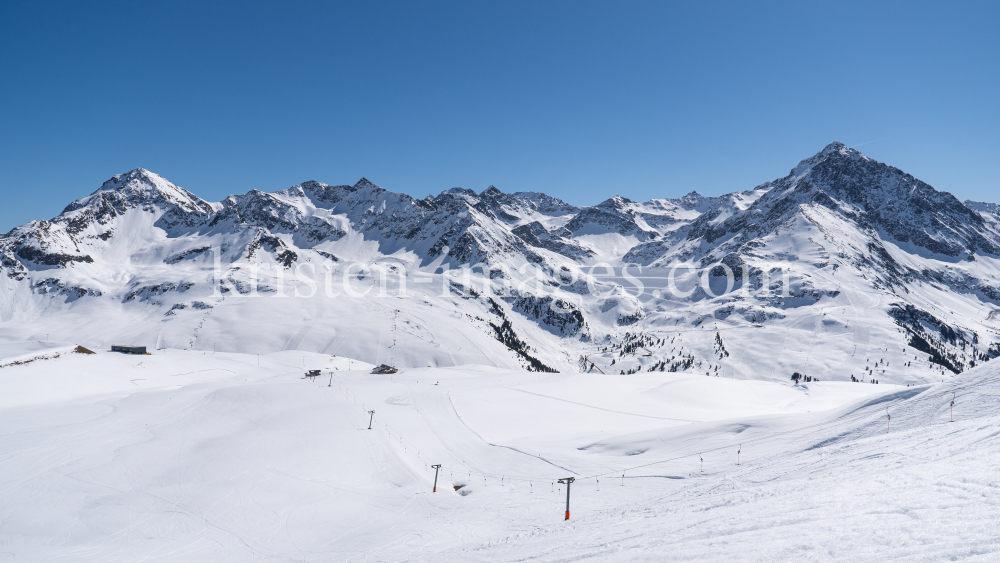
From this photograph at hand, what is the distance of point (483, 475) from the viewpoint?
3372 cm

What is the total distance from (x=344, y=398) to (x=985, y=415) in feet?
184

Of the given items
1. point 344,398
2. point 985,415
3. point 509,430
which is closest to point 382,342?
point 344,398

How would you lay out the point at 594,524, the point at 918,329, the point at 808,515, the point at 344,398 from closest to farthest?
the point at 808,515
the point at 594,524
the point at 344,398
the point at 918,329

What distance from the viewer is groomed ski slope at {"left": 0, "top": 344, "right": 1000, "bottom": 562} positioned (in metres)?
12.8

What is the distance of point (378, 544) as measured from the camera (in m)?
22.6

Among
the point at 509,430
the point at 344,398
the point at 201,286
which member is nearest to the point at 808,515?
the point at 509,430

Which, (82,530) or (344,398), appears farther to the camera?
(344,398)

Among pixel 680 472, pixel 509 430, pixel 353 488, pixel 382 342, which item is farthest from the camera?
pixel 382 342

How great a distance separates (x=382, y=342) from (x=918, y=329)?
783 ft

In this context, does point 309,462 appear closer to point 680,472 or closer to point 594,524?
point 594,524

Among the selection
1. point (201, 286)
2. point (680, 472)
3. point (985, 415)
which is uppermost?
point (201, 286)

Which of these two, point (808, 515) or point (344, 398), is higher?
point (808, 515)

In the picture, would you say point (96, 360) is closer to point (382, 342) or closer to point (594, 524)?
point (382, 342)

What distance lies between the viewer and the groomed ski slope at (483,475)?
42.0 feet
